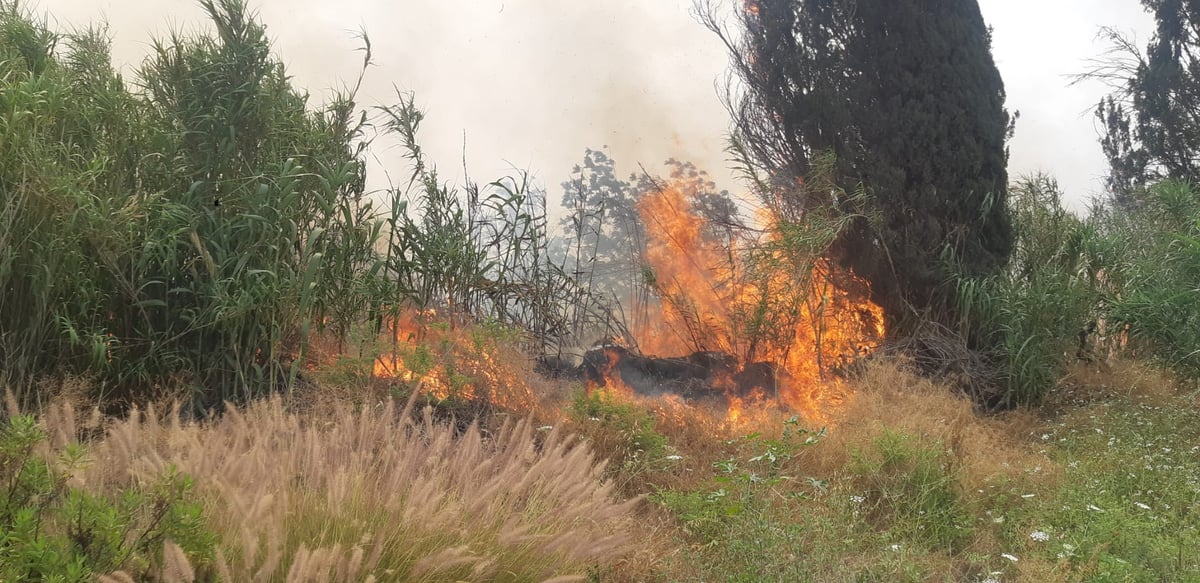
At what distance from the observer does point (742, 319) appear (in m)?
8.91

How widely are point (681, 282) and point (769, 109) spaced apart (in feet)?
7.44

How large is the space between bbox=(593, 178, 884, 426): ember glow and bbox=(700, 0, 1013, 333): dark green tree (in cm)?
49

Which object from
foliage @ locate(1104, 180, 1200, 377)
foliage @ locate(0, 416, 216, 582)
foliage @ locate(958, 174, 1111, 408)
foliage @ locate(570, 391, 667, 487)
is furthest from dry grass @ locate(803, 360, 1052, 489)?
foliage @ locate(0, 416, 216, 582)

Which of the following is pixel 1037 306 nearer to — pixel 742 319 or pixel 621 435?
pixel 742 319

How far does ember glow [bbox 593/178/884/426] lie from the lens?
852 cm

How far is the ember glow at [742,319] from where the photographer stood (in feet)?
27.9

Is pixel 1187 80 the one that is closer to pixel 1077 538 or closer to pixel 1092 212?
pixel 1092 212

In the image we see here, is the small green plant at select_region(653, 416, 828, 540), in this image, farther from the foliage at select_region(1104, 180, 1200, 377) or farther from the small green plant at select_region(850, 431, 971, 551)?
the foliage at select_region(1104, 180, 1200, 377)

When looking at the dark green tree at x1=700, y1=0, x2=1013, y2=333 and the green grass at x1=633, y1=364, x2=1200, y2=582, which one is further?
the dark green tree at x1=700, y1=0, x2=1013, y2=333

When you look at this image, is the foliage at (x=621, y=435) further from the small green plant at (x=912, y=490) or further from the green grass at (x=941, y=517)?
the small green plant at (x=912, y=490)

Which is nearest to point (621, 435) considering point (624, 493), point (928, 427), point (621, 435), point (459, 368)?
point (621, 435)

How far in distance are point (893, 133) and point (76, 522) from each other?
28.1 ft

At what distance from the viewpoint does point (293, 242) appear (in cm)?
610

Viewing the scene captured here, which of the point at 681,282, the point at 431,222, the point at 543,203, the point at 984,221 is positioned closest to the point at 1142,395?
the point at 984,221
